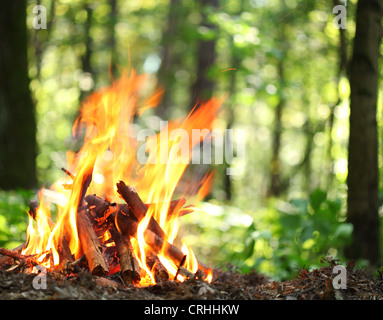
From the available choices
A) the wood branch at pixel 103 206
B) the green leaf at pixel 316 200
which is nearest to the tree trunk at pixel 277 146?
the green leaf at pixel 316 200

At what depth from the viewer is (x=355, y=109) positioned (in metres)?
5.46

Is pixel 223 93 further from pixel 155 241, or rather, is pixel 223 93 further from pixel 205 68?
pixel 155 241

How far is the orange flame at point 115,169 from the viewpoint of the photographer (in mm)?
3482

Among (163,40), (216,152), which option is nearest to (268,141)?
(216,152)

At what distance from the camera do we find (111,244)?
3.74 metres

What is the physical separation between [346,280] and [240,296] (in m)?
0.82

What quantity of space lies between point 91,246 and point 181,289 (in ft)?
2.70

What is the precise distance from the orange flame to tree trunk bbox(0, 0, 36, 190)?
4.27m

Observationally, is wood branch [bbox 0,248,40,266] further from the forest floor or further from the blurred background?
the blurred background

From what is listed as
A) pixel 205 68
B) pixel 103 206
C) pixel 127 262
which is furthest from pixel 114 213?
pixel 205 68

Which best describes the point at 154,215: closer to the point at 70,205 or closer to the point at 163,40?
the point at 70,205

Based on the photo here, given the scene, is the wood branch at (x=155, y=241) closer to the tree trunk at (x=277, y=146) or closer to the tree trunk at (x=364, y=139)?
the tree trunk at (x=364, y=139)
